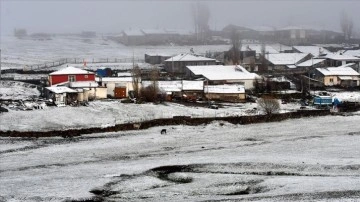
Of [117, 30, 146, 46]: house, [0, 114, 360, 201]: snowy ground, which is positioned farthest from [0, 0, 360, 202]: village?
[117, 30, 146, 46]: house

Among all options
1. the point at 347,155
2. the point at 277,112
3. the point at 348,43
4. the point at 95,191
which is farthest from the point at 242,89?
the point at 348,43

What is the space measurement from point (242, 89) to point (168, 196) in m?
19.3

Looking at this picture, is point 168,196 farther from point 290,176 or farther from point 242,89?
point 242,89

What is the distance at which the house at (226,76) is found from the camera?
3816 centimetres

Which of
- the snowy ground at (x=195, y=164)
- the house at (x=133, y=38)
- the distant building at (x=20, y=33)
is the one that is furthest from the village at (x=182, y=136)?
the distant building at (x=20, y=33)

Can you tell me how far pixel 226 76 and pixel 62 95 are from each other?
42.1ft

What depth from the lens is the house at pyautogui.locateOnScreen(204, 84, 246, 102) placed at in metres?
34.0

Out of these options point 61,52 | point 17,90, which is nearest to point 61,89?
point 17,90

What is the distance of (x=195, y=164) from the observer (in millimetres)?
19797

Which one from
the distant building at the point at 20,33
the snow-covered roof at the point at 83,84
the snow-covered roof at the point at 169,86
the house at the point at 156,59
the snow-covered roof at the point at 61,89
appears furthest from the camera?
the distant building at the point at 20,33

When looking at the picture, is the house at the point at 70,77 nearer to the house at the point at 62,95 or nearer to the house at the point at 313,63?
the house at the point at 62,95

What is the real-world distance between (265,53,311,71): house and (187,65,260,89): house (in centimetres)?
1044

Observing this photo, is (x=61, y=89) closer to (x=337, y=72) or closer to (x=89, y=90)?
(x=89, y=90)

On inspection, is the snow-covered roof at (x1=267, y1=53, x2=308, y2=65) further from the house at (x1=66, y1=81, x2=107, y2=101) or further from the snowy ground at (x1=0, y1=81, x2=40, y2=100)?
the snowy ground at (x1=0, y1=81, x2=40, y2=100)
